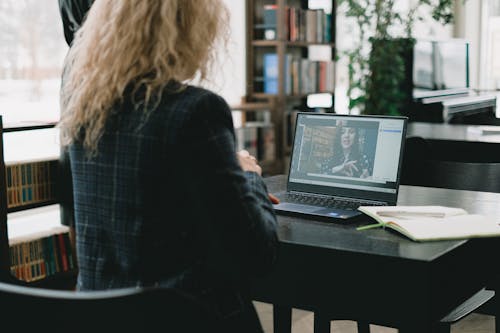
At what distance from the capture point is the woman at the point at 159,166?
52.2 inches

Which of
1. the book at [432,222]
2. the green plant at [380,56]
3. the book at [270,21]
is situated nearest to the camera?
the book at [432,222]

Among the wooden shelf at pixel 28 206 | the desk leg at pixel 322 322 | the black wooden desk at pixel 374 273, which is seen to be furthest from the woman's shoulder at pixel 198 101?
the wooden shelf at pixel 28 206

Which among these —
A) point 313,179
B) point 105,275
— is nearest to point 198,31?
point 105,275

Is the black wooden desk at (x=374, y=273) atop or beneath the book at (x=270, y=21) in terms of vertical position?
beneath

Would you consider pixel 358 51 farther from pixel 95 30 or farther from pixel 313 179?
pixel 95 30

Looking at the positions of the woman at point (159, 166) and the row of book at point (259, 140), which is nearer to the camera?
the woman at point (159, 166)

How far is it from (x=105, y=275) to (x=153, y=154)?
0.84ft

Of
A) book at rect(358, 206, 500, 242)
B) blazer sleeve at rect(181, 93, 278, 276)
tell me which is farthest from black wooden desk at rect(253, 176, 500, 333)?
blazer sleeve at rect(181, 93, 278, 276)

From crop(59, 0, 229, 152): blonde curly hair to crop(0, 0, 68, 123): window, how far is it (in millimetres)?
2738

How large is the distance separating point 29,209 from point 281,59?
8.01ft

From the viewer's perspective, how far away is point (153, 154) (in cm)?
133

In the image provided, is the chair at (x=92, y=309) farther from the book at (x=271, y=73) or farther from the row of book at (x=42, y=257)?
the book at (x=271, y=73)

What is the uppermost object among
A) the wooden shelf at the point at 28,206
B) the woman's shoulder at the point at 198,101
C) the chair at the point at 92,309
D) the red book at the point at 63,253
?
the woman's shoulder at the point at 198,101

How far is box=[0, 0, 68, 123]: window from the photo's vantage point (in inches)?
159
